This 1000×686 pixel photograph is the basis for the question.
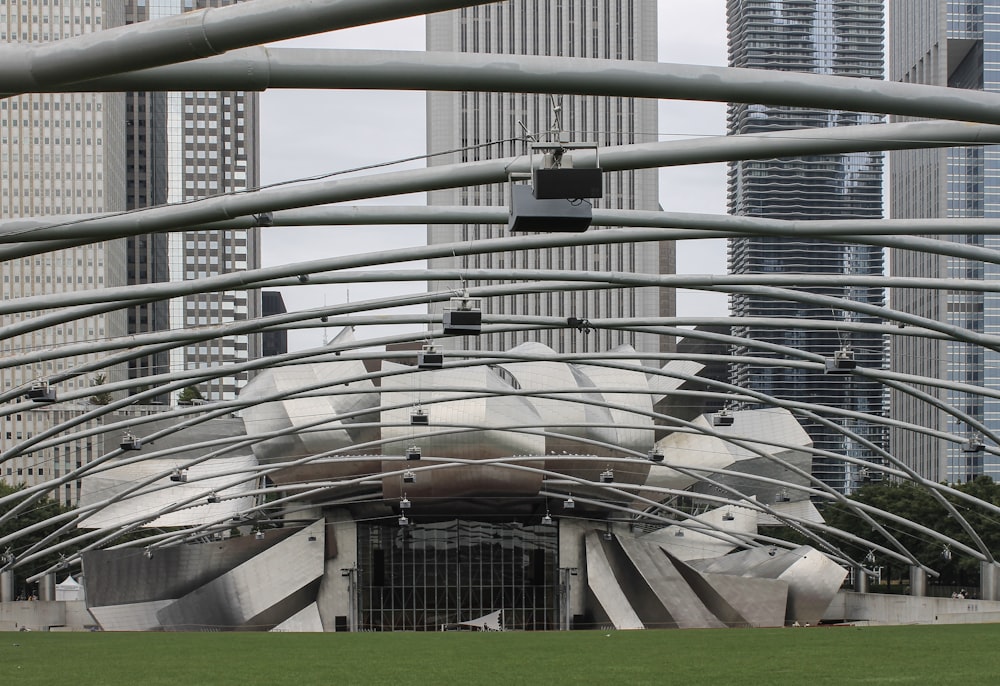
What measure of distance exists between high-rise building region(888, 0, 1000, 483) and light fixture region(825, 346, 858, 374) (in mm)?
98051

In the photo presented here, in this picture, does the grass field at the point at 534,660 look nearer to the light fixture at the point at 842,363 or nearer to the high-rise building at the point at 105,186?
the light fixture at the point at 842,363

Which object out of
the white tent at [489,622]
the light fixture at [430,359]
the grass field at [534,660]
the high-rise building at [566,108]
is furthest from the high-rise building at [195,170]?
the light fixture at [430,359]

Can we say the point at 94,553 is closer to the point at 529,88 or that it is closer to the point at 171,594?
the point at 171,594

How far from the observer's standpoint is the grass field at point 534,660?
21.0 m

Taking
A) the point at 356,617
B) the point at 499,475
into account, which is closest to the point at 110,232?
the point at 499,475

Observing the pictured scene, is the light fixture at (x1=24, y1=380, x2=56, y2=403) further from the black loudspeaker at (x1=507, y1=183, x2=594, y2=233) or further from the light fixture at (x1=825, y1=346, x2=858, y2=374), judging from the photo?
the black loudspeaker at (x1=507, y1=183, x2=594, y2=233)

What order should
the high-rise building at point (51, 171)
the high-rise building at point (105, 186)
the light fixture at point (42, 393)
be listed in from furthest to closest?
the high-rise building at point (105, 186) < the high-rise building at point (51, 171) < the light fixture at point (42, 393)

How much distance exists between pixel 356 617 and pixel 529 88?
60.5 meters

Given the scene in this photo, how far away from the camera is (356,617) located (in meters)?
69.9

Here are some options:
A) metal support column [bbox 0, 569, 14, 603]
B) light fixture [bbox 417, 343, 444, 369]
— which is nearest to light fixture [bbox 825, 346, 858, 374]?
light fixture [bbox 417, 343, 444, 369]

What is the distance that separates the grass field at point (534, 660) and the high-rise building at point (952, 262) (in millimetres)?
101304

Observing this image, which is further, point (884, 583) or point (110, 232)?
point (884, 583)

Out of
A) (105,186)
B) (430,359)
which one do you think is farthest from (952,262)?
(430,359)

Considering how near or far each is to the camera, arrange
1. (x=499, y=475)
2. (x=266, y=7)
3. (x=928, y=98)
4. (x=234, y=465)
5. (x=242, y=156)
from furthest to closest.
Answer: (x=242, y=156) → (x=234, y=465) → (x=499, y=475) → (x=928, y=98) → (x=266, y=7)
